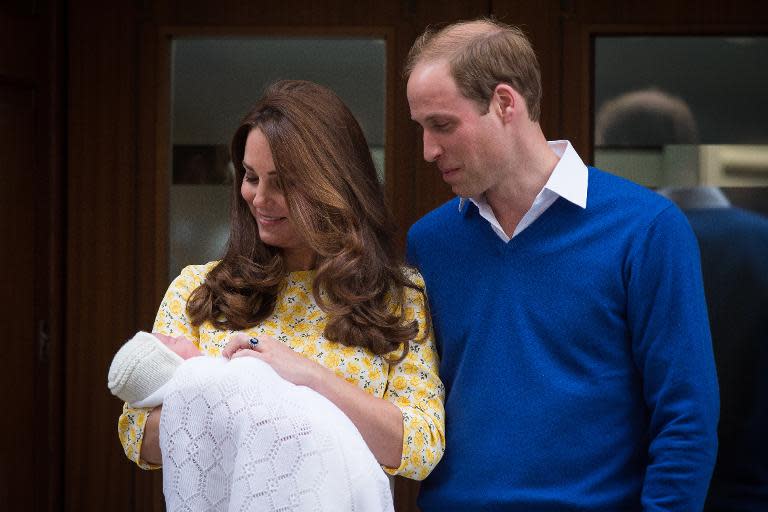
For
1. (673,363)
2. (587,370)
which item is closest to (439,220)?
(587,370)

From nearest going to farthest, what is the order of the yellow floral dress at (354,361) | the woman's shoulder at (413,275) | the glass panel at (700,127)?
the yellow floral dress at (354,361), the woman's shoulder at (413,275), the glass panel at (700,127)

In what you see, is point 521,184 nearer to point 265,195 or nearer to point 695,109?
point 265,195

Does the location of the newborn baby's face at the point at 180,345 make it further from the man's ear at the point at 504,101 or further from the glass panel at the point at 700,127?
the glass panel at the point at 700,127

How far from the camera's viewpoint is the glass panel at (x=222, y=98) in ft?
11.8

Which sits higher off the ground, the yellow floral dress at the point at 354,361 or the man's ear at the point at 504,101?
the man's ear at the point at 504,101

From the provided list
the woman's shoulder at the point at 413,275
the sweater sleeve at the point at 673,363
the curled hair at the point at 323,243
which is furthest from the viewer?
the woman's shoulder at the point at 413,275

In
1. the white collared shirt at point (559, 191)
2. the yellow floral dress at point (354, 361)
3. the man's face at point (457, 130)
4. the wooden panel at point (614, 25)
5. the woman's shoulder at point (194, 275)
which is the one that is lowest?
the yellow floral dress at point (354, 361)

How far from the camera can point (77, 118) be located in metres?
3.66

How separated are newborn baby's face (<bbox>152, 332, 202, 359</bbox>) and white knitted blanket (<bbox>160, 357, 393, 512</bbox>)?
10 centimetres

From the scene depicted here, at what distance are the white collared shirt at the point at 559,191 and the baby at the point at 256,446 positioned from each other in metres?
0.50

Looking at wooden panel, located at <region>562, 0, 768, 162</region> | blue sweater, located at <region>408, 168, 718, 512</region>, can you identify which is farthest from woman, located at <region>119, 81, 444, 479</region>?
wooden panel, located at <region>562, 0, 768, 162</region>

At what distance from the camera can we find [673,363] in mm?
2107

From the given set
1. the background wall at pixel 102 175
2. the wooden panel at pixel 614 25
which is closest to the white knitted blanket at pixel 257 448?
the background wall at pixel 102 175

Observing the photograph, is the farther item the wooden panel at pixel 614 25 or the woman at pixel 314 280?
the wooden panel at pixel 614 25
